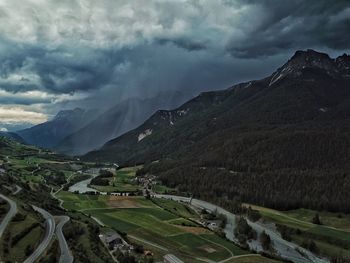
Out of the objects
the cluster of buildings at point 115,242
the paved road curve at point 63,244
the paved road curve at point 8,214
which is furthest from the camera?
the cluster of buildings at point 115,242

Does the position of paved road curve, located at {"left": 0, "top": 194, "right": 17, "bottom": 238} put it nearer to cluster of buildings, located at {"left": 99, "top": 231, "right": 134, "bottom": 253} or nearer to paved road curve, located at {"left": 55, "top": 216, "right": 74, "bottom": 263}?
paved road curve, located at {"left": 55, "top": 216, "right": 74, "bottom": 263}

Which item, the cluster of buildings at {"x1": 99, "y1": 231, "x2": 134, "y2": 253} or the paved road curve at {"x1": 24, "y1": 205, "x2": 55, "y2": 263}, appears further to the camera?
the cluster of buildings at {"x1": 99, "y1": 231, "x2": 134, "y2": 253}

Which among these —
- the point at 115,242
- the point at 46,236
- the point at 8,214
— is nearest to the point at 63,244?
the point at 46,236

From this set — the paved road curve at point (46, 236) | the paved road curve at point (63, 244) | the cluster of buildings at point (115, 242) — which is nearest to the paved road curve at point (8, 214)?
the paved road curve at point (46, 236)

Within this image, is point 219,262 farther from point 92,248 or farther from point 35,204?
point 35,204

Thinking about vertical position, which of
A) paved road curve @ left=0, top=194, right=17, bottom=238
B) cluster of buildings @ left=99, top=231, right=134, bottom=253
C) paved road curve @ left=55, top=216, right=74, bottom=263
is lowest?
cluster of buildings @ left=99, top=231, right=134, bottom=253

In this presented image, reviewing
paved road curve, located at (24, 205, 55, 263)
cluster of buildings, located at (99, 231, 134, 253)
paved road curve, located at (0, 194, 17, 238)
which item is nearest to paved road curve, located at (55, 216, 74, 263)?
paved road curve, located at (24, 205, 55, 263)

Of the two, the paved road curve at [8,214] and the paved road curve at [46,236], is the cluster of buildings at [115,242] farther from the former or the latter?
the paved road curve at [8,214]

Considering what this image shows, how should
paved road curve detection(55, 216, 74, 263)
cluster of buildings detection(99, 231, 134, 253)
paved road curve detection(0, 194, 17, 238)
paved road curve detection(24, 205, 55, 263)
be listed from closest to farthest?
1. paved road curve detection(24, 205, 55, 263)
2. paved road curve detection(55, 216, 74, 263)
3. paved road curve detection(0, 194, 17, 238)
4. cluster of buildings detection(99, 231, 134, 253)

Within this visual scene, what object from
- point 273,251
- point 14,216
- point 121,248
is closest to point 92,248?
point 121,248
